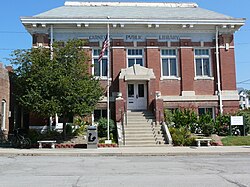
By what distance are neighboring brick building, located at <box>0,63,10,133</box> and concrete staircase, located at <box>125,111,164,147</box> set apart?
8464 millimetres

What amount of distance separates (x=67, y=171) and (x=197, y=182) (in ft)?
14.6

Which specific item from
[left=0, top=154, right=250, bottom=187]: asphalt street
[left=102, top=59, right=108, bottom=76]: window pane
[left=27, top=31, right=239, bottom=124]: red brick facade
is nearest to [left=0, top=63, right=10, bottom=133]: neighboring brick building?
[left=27, top=31, right=239, bottom=124]: red brick facade

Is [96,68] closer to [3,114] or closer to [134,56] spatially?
[134,56]

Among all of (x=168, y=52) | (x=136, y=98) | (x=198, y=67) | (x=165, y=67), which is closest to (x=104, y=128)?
(x=136, y=98)

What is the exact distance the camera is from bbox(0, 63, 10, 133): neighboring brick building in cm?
2206

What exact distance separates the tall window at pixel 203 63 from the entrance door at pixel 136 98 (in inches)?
192

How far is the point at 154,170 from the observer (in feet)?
36.0

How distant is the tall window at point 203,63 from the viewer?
26.7m

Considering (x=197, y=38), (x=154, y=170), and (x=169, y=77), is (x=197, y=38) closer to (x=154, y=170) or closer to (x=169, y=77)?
(x=169, y=77)

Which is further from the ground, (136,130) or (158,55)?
(158,55)

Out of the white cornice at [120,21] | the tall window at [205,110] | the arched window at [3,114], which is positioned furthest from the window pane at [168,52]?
the arched window at [3,114]

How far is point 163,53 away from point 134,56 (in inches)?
93.5

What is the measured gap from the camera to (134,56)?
26.2m

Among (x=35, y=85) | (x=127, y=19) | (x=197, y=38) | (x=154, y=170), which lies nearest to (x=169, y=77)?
(x=197, y=38)
